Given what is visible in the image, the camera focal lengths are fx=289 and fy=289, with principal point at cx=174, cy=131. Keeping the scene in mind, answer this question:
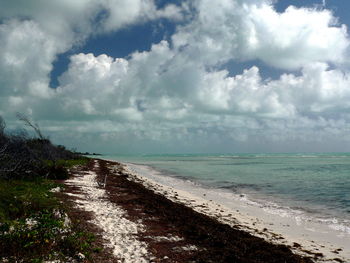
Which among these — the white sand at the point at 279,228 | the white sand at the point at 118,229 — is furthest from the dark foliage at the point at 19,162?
the white sand at the point at 279,228

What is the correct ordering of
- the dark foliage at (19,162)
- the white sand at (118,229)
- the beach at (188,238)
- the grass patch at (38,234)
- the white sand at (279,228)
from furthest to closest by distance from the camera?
the dark foliage at (19,162), the white sand at (279,228), the beach at (188,238), the white sand at (118,229), the grass patch at (38,234)

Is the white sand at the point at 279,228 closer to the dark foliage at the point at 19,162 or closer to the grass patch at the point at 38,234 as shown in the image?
the grass patch at the point at 38,234

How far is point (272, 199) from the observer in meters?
20.0

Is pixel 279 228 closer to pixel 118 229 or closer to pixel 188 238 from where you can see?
pixel 188 238

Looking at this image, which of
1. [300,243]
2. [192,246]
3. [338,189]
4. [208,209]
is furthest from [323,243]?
[338,189]

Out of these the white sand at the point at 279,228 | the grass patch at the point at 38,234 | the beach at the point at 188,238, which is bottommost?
the white sand at the point at 279,228

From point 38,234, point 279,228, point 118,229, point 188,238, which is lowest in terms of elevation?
point 279,228

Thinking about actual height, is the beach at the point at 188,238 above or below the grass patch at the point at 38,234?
below

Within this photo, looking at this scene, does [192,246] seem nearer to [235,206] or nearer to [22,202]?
[22,202]

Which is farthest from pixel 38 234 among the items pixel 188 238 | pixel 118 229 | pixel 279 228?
pixel 279 228

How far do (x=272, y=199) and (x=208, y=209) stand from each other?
20.6 feet

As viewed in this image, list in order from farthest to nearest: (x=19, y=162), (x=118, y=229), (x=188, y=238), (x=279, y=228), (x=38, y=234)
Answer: (x=19, y=162), (x=279, y=228), (x=118, y=229), (x=188, y=238), (x=38, y=234)

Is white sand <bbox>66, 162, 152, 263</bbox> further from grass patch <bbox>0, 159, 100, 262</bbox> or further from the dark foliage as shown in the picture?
the dark foliage

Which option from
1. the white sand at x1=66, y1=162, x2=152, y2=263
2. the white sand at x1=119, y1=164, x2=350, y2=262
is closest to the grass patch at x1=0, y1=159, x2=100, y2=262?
the white sand at x1=66, y1=162, x2=152, y2=263
